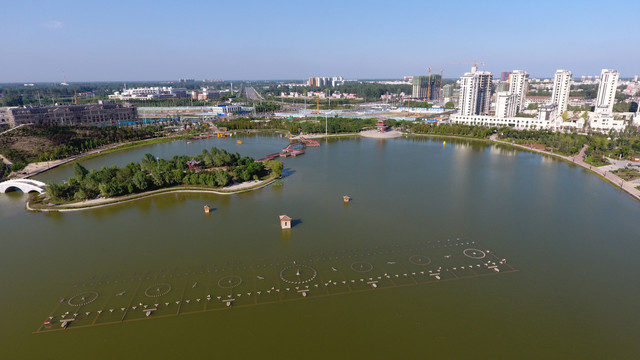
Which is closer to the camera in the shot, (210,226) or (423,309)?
(423,309)

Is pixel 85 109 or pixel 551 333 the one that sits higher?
pixel 85 109

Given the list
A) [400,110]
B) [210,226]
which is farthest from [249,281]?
[400,110]

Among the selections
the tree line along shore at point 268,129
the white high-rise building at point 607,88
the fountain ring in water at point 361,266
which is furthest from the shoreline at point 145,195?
the white high-rise building at point 607,88

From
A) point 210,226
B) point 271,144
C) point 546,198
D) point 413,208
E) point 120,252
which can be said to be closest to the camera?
point 120,252

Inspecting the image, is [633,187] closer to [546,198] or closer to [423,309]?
[546,198]

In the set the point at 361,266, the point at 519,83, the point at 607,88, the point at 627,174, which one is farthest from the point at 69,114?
the point at 607,88

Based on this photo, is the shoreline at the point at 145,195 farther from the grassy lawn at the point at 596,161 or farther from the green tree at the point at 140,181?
the grassy lawn at the point at 596,161

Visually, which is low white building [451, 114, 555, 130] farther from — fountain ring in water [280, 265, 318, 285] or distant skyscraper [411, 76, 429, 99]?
distant skyscraper [411, 76, 429, 99]

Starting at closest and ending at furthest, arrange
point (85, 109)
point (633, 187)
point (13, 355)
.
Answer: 1. point (13, 355)
2. point (633, 187)
3. point (85, 109)

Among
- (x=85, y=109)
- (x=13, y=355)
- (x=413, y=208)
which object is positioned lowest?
(x=13, y=355)
